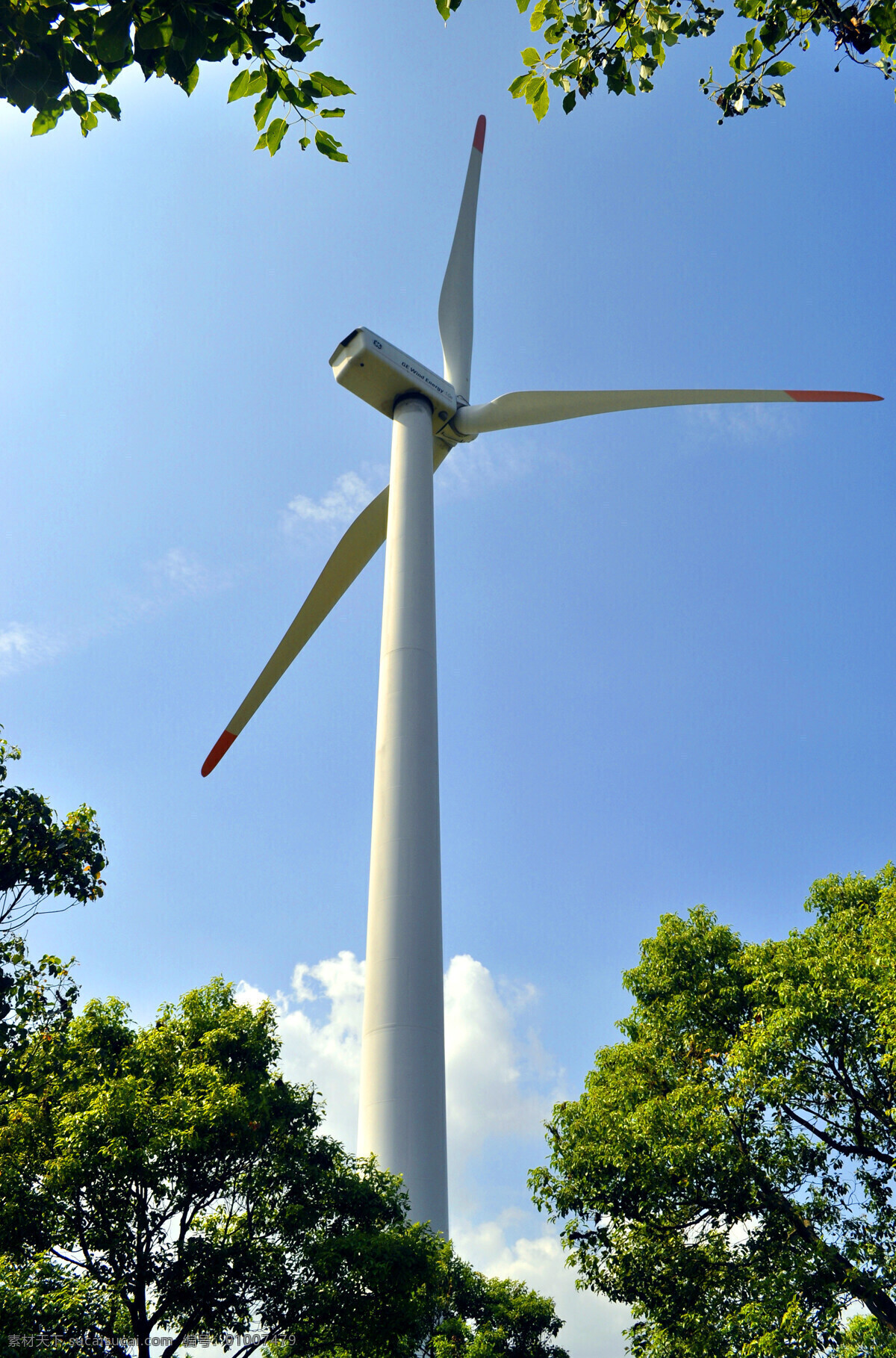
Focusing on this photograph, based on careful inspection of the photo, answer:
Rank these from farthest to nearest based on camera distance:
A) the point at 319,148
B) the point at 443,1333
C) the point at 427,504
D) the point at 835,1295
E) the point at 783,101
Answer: the point at 427,504 → the point at 835,1295 → the point at 443,1333 → the point at 783,101 → the point at 319,148

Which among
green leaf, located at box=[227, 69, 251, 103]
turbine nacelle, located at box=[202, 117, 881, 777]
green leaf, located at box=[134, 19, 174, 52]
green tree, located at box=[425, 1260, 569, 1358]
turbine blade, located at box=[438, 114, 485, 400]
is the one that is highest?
turbine blade, located at box=[438, 114, 485, 400]

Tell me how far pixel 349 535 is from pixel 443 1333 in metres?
27.1

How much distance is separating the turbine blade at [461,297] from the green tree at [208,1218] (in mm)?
29944

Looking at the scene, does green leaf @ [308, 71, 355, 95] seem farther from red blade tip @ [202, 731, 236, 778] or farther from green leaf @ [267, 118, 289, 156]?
red blade tip @ [202, 731, 236, 778]

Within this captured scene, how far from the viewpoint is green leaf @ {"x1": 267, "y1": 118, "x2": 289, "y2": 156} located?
30.0 feet

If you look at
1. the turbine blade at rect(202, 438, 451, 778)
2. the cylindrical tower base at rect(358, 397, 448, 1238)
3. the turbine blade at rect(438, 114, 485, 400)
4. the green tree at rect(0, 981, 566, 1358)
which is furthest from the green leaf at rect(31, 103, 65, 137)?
Answer: the turbine blade at rect(438, 114, 485, 400)

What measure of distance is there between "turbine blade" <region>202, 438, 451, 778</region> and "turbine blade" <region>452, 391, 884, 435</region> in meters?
2.04

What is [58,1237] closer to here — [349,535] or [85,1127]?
[85,1127]

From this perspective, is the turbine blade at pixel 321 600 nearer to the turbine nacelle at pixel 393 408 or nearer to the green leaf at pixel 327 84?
the turbine nacelle at pixel 393 408

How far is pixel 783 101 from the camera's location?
33.6 ft

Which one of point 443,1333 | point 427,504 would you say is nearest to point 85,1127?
point 443,1333

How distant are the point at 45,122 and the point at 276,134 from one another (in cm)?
200

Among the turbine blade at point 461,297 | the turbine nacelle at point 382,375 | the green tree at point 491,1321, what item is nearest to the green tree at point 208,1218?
the green tree at point 491,1321

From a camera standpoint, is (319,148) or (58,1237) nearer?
(319,148)
